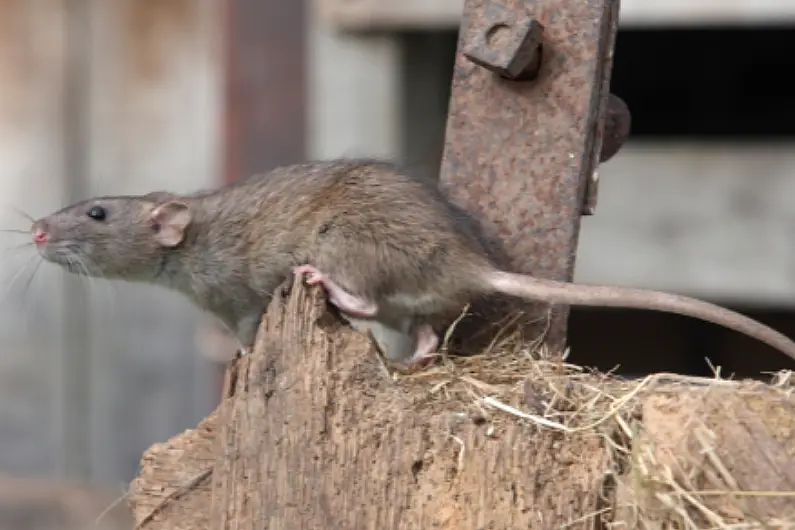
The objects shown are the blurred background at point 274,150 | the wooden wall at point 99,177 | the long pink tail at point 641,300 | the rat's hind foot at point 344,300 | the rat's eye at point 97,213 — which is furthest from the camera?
the wooden wall at point 99,177

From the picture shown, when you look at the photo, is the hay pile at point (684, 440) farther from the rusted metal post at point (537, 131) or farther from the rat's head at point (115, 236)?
the rat's head at point (115, 236)

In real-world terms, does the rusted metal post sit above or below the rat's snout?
above

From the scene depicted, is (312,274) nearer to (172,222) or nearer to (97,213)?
(172,222)

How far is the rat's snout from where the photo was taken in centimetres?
359

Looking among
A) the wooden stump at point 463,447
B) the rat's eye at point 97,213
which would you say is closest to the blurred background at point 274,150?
the rat's eye at point 97,213

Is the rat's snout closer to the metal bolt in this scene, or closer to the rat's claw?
the rat's claw

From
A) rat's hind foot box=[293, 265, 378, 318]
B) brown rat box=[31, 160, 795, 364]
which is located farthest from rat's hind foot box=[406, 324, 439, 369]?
rat's hind foot box=[293, 265, 378, 318]

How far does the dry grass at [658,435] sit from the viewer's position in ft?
6.91

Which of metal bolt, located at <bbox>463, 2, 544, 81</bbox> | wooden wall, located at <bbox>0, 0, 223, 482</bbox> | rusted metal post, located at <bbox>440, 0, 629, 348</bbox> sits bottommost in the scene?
wooden wall, located at <bbox>0, 0, 223, 482</bbox>

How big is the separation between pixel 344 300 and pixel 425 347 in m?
0.19

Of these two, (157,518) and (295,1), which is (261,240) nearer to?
(157,518)

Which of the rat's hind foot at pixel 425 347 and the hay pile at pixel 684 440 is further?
the rat's hind foot at pixel 425 347

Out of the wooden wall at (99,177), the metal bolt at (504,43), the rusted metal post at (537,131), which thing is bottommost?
the wooden wall at (99,177)

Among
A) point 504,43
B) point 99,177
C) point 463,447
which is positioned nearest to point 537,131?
point 504,43
